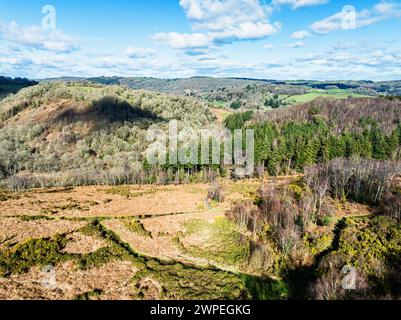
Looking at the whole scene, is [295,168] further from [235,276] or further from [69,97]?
[69,97]

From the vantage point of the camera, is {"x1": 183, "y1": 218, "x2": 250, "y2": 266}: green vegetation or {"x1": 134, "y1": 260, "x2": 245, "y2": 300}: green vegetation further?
{"x1": 183, "y1": 218, "x2": 250, "y2": 266}: green vegetation

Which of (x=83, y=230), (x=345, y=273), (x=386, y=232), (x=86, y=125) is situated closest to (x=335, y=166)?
(x=386, y=232)

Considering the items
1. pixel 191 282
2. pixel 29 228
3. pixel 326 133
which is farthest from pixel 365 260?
pixel 326 133

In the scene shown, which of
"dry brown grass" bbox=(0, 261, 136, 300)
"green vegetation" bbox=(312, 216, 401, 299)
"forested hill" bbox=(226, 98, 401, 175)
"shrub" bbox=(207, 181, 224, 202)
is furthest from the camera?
"forested hill" bbox=(226, 98, 401, 175)

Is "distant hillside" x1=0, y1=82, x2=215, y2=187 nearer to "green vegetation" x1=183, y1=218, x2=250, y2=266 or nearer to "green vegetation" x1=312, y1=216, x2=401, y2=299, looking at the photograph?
"green vegetation" x1=183, y1=218, x2=250, y2=266

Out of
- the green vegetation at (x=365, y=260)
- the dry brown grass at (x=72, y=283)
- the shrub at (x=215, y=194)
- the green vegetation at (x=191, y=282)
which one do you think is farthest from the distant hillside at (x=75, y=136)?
the green vegetation at (x=365, y=260)

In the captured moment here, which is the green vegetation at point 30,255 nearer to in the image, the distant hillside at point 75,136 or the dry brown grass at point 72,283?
the dry brown grass at point 72,283

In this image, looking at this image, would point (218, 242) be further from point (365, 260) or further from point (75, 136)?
point (75, 136)

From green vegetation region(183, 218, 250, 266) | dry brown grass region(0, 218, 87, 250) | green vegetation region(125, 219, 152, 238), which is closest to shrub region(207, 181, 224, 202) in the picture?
green vegetation region(183, 218, 250, 266)
